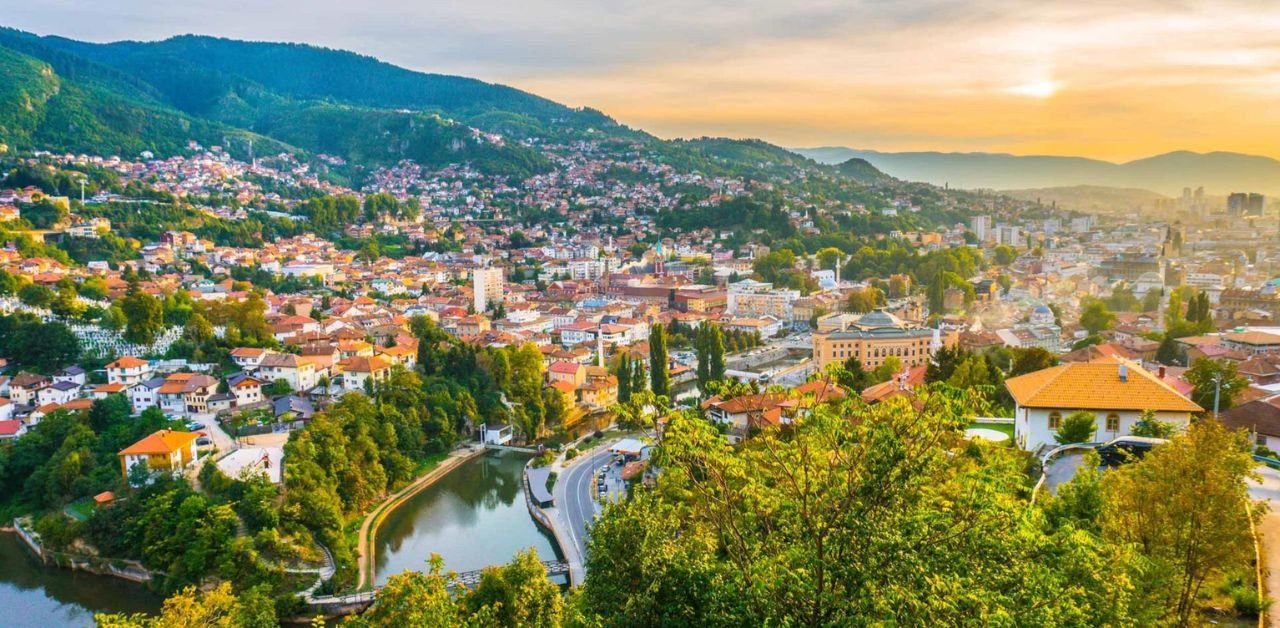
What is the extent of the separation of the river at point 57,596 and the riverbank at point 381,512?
7.12 ft

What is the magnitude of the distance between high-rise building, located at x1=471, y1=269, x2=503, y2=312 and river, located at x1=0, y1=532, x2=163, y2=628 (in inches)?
665

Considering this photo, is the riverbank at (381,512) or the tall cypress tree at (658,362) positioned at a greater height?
the tall cypress tree at (658,362)

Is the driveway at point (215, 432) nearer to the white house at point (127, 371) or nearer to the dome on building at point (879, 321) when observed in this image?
the white house at point (127, 371)

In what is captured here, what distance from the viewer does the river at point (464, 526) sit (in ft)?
33.7

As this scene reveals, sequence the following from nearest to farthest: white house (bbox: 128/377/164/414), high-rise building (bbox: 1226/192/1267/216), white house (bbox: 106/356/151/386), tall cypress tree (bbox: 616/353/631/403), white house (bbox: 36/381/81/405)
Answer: white house (bbox: 128/377/164/414) → white house (bbox: 36/381/81/405) → white house (bbox: 106/356/151/386) → tall cypress tree (bbox: 616/353/631/403) → high-rise building (bbox: 1226/192/1267/216)

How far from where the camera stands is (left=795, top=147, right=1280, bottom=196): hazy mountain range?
58.1m

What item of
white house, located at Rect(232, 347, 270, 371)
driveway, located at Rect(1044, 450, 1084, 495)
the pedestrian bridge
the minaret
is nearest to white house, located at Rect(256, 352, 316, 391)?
white house, located at Rect(232, 347, 270, 371)

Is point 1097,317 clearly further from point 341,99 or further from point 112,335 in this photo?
point 341,99

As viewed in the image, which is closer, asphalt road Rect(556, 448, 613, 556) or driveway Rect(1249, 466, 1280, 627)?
driveway Rect(1249, 466, 1280, 627)

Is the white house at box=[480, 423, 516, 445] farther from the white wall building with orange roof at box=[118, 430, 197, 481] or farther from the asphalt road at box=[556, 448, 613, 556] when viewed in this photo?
the white wall building with orange roof at box=[118, 430, 197, 481]

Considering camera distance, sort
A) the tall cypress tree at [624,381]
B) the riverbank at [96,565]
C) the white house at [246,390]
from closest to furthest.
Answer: the riverbank at [96,565] → the white house at [246,390] → the tall cypress tree at [624,381]

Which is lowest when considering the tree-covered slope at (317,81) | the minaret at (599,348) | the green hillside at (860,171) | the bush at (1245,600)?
the minaret at (599,348)

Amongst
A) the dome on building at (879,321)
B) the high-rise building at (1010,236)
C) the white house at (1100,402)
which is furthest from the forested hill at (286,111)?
the white house at (1100,402)

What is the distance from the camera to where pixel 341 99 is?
291 feet
